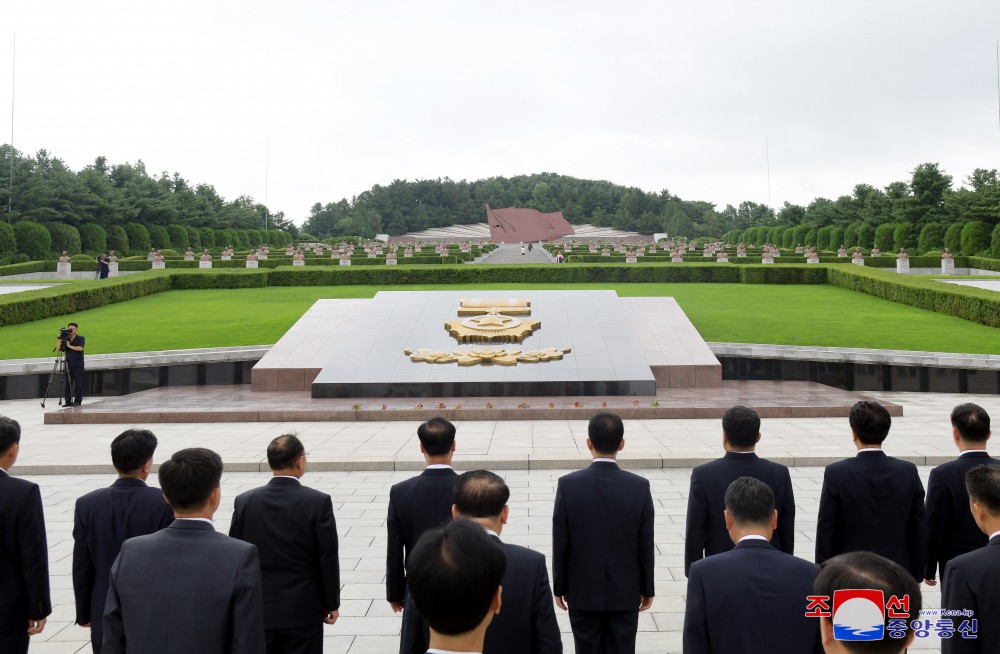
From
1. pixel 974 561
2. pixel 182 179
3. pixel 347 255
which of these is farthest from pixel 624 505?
pixel 182 179

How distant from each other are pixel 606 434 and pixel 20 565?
8.56 feet

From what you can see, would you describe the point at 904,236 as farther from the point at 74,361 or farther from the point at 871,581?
the point at 871,581

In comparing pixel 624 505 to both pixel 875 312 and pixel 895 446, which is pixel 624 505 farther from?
pixel 875 312

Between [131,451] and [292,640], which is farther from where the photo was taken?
[131,451]

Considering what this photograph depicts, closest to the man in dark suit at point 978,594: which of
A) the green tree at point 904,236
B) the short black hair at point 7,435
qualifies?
the short black hair at point 7,435

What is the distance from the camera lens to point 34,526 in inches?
128

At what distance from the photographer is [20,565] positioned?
329 centimetres

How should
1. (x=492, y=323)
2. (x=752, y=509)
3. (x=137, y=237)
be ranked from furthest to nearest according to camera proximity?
(x=137, y=237)
(x=492, y=323)
(x=752, y=509)

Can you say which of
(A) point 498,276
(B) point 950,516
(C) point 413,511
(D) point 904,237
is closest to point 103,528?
(C) point 413,511

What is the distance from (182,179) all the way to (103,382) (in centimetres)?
4970

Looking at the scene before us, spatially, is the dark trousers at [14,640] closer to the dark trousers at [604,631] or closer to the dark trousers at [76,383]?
the dark trousers at [604,631]

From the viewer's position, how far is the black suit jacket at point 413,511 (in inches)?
136

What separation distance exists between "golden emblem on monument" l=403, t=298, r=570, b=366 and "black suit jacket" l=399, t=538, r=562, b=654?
30.7 feet

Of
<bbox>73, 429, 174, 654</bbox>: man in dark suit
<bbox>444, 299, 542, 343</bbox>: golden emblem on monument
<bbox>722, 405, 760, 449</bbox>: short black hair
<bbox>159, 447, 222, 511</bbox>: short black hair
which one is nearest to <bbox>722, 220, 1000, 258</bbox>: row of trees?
<bbox>444, 299, 542, 343</bbox>: golden emblem on monument
